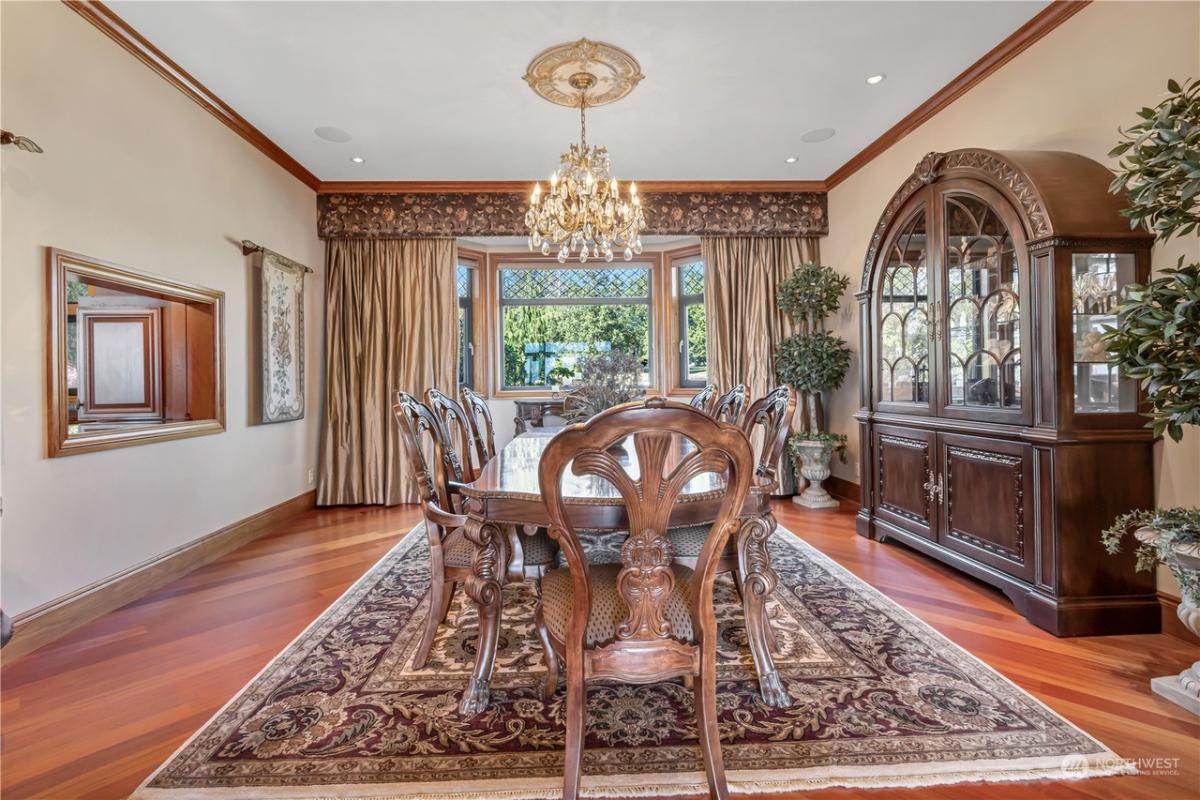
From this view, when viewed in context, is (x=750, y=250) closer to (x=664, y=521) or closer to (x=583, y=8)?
(x=583, y=8)

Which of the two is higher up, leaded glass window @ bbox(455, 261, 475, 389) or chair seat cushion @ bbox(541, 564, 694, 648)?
leaded glass window @ bbox(455, 261, 475, 389)

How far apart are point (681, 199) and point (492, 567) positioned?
3893mm

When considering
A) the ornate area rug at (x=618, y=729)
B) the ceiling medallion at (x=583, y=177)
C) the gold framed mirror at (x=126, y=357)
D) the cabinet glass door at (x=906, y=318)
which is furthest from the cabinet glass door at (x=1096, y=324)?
the gold framed mirror at (x=126, y=357)

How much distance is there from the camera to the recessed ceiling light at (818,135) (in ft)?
11.7

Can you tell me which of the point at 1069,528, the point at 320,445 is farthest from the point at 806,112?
the point at 320,445

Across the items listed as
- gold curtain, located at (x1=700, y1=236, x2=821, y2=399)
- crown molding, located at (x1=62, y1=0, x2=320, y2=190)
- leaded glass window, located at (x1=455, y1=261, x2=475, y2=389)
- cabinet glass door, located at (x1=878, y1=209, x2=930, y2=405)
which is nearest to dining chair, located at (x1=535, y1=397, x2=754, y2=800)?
cabinet glass door, located at (x1=878, y1=209, x2=930, y2=405)

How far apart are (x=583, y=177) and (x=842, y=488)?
3.38 metres

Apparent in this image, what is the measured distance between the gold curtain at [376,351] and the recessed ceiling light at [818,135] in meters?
3.02

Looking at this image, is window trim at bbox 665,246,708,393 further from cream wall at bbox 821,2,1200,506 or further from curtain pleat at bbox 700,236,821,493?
cream wall at bbox 821,2,1200,506

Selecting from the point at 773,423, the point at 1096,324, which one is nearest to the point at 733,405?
the point at 773,423

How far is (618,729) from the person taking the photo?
5.02ft

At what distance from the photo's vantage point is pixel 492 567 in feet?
5.40

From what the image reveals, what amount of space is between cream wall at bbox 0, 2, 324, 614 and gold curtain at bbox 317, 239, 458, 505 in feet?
2.86

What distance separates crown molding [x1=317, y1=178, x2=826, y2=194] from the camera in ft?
14.4
